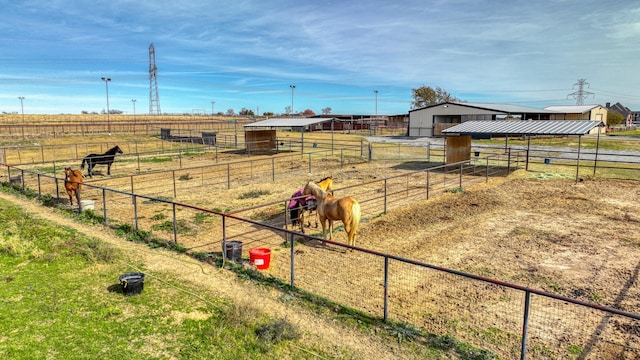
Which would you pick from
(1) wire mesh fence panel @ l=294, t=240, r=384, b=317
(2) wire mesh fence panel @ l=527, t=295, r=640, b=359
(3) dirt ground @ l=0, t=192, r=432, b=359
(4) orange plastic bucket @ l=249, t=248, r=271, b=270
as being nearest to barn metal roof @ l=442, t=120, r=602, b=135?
(2) wire mesh fence panel @ l=527, t=295, r=640, b=359

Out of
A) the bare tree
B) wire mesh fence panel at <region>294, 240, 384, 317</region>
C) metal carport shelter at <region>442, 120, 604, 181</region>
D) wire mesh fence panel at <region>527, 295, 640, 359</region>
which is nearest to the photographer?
wire mesh fence panel at <region>527, 295, 640, 359</region>

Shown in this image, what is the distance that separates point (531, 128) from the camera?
2331 cm

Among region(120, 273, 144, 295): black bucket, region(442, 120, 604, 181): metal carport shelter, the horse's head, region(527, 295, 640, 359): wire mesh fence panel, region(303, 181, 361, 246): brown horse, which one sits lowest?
region(527, 295, 640, 359): wire mesh fence panel

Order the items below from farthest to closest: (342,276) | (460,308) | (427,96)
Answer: (427,96) → (342,276) → (460,308)

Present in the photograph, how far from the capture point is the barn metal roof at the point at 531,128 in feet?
70.4

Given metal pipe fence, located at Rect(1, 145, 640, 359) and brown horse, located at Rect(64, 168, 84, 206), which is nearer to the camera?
metal pipe fence, located at Rect(1, 145, 640, 359)

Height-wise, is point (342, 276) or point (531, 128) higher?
point (531, 128)

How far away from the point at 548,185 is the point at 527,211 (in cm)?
586

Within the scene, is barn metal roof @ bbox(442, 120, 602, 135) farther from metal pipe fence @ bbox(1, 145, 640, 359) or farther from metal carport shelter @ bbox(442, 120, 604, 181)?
metal pipe fence @ bbox(1, 145, 640, 359)

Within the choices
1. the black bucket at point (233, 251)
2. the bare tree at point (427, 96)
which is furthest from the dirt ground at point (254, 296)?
the bare tree at point (427, 96)

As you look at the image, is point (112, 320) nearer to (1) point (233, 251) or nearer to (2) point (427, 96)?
(1) point (233, 251)

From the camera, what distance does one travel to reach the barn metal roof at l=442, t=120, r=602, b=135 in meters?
21.5

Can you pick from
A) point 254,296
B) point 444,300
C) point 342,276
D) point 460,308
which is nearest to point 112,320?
point 254,296

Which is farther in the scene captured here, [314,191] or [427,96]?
[427,96]
